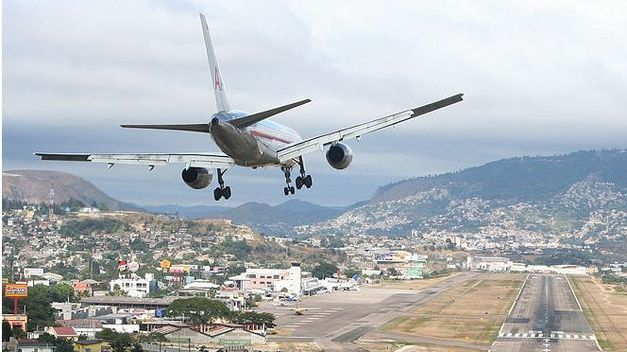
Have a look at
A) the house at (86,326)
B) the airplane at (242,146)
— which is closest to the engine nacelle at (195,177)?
the airplane at (242,146)

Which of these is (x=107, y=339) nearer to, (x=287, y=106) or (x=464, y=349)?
(x=464, y=349)

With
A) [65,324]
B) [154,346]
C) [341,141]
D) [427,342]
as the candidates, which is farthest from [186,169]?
[65,324]

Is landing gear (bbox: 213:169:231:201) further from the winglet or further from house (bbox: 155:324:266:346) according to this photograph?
house (bbox: 155:324:266:346)

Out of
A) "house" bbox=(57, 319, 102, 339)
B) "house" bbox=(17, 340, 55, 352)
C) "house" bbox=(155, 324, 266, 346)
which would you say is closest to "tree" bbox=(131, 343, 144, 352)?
"house" bbox=(17, 340, 55, 352)

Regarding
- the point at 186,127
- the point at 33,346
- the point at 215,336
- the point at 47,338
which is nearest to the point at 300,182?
the point at 186,127

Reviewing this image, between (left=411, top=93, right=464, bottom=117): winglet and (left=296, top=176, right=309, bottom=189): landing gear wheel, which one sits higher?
(left=411, top=93, right=464, bottom=117): winglet
